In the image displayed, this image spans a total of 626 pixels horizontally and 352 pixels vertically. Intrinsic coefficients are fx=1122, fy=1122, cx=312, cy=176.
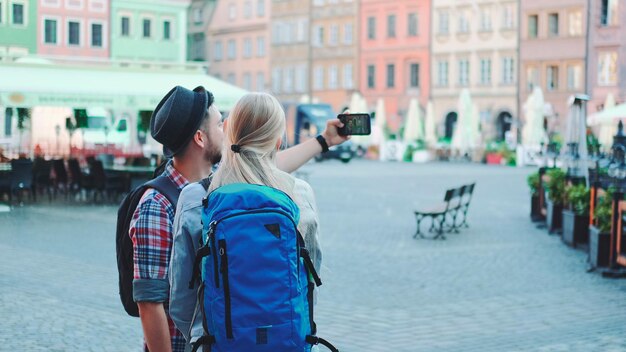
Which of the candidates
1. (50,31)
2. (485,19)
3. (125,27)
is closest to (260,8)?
(125,27)

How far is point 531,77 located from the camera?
59.1 metres

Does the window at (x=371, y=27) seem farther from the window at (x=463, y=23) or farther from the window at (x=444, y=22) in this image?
the window at (x=463, y=23)

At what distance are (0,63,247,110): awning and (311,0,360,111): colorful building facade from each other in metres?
49.0

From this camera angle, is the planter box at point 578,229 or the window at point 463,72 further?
the window at point 463,72

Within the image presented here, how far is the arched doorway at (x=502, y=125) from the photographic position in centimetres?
6012

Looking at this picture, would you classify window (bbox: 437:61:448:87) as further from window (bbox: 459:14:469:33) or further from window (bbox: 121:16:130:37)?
window (bbox: 121:16:130:37)

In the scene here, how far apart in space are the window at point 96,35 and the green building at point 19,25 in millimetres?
3748

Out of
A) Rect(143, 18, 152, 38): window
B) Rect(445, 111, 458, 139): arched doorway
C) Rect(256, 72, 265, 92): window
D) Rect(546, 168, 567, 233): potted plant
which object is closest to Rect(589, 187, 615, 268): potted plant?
Rect(546, 168, 567, 233): potted plant

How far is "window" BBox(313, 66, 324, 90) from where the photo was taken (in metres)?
73.7

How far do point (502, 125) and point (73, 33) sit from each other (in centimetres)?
2338

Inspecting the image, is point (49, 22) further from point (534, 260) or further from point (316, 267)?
point (316, 267)

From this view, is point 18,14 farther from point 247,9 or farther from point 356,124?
point 356,124

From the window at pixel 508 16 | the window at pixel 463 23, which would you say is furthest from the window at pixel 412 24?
the window at pixel 508 16

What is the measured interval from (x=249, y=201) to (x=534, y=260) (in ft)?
36.8
